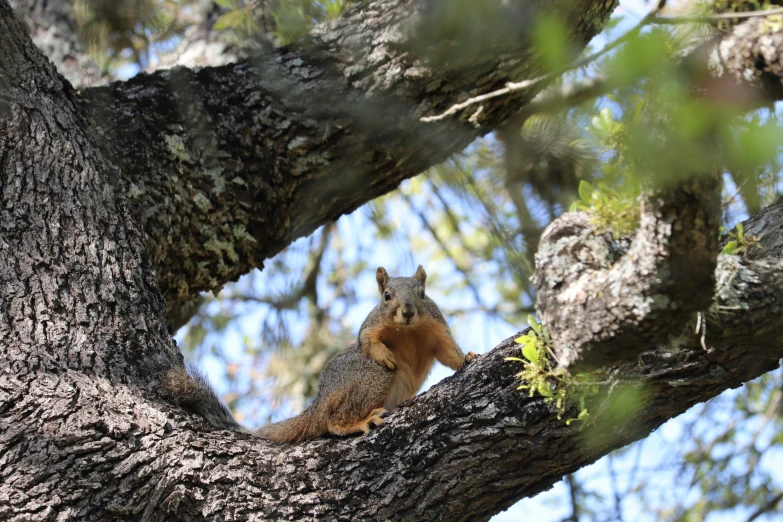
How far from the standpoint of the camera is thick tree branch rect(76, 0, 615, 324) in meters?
2.84

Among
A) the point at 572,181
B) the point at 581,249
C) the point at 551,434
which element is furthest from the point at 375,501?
the point at 572,181

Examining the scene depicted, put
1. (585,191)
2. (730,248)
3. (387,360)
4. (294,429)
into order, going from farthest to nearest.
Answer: (387,360)
(294,429)
(730,248)
(585,191)

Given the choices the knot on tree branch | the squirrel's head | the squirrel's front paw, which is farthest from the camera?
the squirrel's head

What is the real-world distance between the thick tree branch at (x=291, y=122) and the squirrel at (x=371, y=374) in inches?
22.2

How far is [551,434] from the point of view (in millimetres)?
1984

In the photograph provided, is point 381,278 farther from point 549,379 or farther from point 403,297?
point 549,379

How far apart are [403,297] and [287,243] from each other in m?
0.55

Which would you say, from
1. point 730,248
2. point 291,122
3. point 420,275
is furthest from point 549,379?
point 420,275

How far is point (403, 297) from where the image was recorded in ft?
10.8

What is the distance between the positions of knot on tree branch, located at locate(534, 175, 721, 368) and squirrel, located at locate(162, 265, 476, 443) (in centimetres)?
103

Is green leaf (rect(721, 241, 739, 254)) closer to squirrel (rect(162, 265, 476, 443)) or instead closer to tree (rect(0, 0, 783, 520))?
tree (rect(0, 0, 783, 520))

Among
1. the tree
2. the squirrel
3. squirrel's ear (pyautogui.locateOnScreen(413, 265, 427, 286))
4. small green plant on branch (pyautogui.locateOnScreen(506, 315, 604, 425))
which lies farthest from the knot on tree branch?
squirrel's ear (pyautogui.locateOnScreen(413, 265, 427, 286))

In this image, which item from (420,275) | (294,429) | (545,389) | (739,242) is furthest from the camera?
(420,275)

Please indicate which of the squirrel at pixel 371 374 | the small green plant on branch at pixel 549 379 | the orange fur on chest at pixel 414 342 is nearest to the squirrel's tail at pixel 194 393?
the squirrel at pixel 371 374
